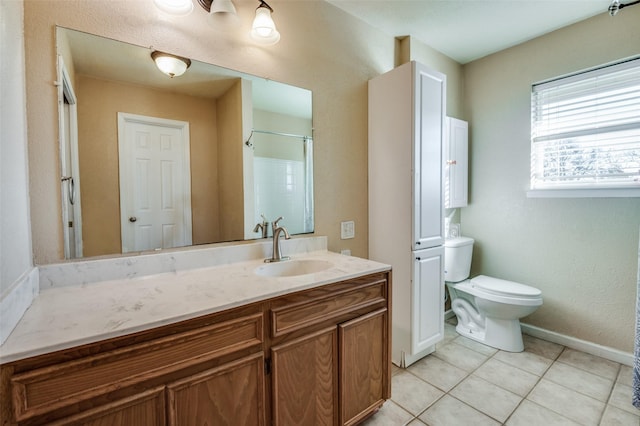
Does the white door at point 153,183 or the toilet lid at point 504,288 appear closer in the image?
the white door at point 153,183

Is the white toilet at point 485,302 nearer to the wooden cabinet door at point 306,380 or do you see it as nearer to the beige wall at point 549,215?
the beige wall at point 549,215

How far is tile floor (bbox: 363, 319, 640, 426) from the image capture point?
146 centimetres

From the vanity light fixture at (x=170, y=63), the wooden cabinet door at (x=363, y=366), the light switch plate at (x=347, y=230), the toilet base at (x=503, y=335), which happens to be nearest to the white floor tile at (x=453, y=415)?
the wooden cabinet door at (x=363, y=366)

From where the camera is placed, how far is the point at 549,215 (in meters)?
2.23

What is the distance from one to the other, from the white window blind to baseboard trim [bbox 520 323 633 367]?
47.1 inches

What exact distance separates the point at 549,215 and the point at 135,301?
9.38 ft

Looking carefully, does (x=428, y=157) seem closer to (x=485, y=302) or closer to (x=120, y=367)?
(x=485, y=302)

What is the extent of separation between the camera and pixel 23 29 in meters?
1.01

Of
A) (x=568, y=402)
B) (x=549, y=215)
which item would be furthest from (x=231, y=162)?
(x=549, y=215)

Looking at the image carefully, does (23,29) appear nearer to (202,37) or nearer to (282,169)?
Result: (202,37)

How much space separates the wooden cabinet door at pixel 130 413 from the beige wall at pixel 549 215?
9.10ft

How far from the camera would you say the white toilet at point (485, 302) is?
2.03m

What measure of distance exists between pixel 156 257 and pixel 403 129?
1633mm

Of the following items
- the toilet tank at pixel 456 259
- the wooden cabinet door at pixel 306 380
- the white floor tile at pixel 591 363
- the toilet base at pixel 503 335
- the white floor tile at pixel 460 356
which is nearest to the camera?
the wooden cabinet door at pixel 306 380
